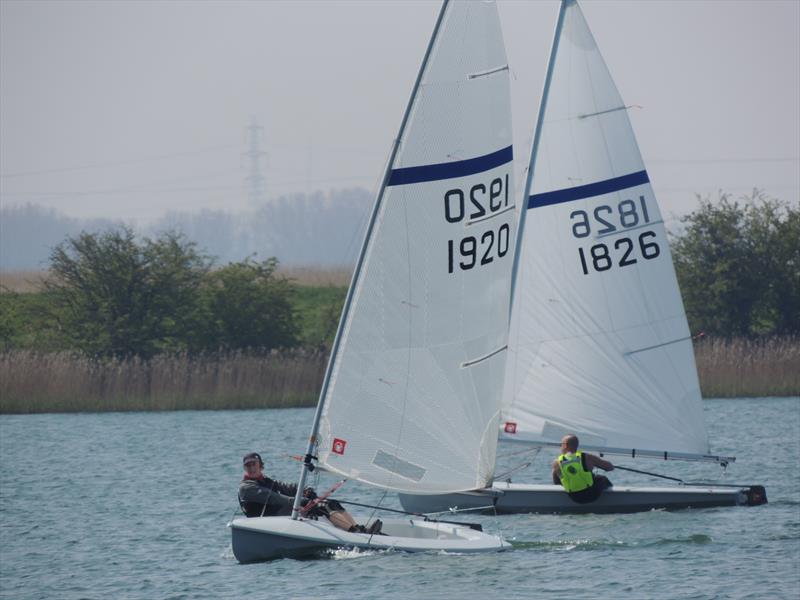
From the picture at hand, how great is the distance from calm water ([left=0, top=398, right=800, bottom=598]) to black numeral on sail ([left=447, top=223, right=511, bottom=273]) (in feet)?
11.4

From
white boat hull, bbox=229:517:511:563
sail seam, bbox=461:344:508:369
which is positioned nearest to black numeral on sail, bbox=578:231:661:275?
sail seam, bbox=461:344:508:369

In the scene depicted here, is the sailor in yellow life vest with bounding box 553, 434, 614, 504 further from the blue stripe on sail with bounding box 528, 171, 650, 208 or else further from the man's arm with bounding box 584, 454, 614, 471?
the blue stripe on sail with bounding box 528, 171, 650, 208

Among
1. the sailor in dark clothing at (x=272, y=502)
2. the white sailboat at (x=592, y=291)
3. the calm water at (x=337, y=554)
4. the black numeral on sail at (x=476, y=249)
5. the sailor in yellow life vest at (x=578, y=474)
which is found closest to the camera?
the calm water at (x=337, y=554)

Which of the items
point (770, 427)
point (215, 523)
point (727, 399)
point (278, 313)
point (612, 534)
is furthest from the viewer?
point (278, 313)

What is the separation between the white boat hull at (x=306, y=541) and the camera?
17.3 metres

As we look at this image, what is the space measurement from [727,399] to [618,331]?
19.7m

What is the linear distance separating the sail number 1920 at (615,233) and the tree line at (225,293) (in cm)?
2272

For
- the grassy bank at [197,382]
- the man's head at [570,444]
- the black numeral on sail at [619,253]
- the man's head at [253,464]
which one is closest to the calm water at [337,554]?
the man's head at [570,444]

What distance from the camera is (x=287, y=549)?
57.2ft

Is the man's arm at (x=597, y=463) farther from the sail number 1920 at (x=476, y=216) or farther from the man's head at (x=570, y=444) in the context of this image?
the sail number 1920 at (x=476, y=216)

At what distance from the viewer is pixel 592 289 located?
23109 millimetres

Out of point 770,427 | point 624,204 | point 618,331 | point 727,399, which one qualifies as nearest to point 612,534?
point 618,331

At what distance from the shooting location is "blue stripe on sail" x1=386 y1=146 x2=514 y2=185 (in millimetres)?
17203

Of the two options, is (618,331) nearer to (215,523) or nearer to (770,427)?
(215,523)
